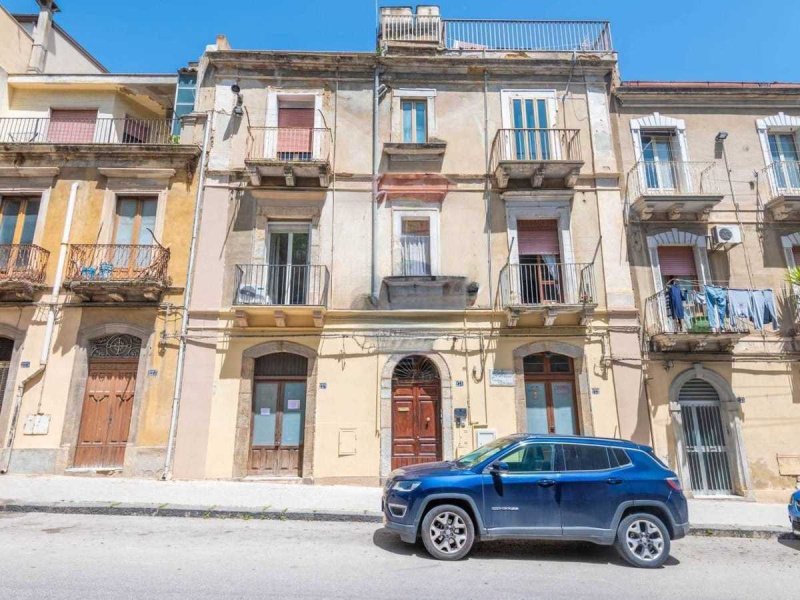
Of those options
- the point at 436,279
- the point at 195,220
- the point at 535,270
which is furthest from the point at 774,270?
the point at 195,220

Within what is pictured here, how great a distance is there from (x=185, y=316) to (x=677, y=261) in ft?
42.3

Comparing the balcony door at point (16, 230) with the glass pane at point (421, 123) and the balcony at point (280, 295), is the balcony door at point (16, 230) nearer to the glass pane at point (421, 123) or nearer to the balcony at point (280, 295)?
the balcony at point (280, 295)

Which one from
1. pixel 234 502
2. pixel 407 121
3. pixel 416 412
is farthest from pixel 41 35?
pixel 416 412

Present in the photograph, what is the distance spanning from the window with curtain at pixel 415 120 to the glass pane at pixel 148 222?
282 inches

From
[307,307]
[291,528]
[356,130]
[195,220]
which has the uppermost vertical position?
[356,130]

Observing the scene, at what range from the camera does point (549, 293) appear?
1205 centimetres

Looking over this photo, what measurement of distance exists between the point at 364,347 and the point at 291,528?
5.02 metres

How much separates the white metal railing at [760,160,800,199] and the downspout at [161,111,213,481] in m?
15.4

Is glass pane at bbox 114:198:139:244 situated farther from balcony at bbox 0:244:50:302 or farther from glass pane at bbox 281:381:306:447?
glass pane at bbox 281:381:306:447

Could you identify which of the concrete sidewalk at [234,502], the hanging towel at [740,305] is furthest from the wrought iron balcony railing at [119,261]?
the hanging towel at [740,305]

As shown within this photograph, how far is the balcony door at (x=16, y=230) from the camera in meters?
11.8

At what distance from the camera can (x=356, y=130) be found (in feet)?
43.3

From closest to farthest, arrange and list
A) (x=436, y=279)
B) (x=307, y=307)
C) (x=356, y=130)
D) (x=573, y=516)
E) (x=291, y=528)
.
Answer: (x=573, y=516)
(x=291, y=528)
(x=307, y=307)
(x=436, y=279)
(x=356, y=130)

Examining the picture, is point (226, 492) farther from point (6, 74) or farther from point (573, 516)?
point (6, 74)
